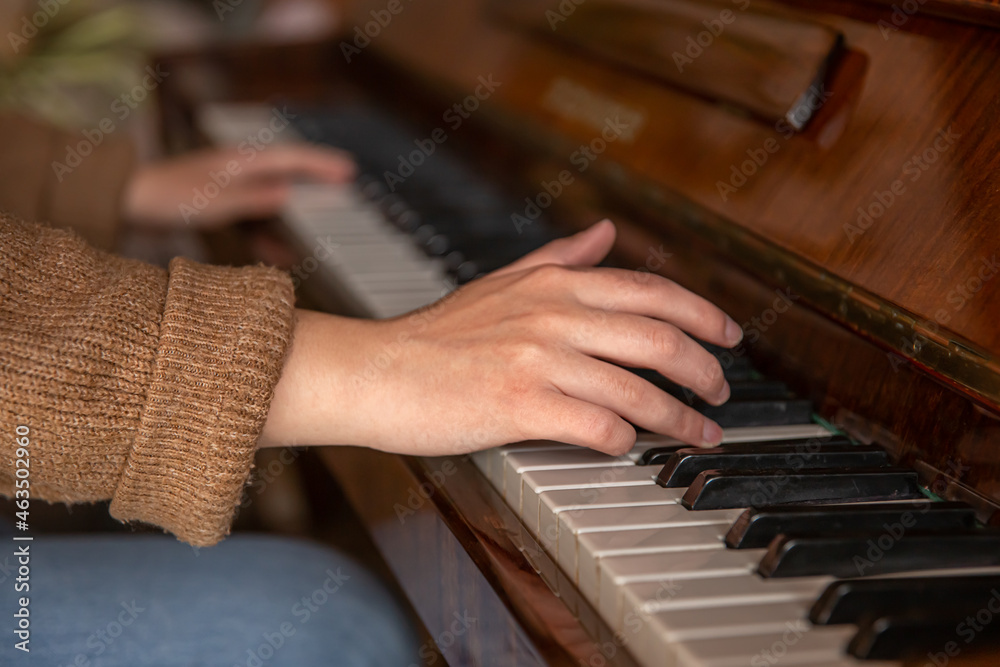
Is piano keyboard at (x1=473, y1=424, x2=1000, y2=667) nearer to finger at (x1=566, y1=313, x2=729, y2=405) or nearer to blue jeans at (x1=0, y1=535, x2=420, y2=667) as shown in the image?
finger at (x1=566, y1=313, x2=729, y2=405)

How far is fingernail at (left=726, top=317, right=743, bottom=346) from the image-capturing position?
86 centimetres

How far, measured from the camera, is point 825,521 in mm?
681

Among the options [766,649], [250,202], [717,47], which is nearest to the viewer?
[766,649]

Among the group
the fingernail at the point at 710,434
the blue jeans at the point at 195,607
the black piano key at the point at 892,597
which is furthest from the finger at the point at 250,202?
the black piano key at the point at 892,597

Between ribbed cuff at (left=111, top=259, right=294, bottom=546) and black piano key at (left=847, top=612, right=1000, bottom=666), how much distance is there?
1.65 ft

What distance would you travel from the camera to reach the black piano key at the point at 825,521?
67 centimetres

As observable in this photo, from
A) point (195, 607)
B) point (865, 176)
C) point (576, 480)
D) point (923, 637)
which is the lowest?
point (195, 607)

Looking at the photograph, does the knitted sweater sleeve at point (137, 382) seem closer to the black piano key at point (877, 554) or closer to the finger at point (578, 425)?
the finger at point (578, 425)

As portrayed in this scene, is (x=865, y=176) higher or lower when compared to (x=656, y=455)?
higher

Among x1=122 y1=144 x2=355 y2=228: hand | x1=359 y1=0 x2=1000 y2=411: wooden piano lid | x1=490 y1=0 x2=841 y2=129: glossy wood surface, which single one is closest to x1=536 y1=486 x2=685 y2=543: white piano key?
x1=359 y1=0 x2=1000 y2=411: wooden piano lid

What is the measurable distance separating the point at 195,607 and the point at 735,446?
A: 1.82 ft

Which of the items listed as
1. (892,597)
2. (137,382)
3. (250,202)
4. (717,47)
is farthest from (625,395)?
(250,202)

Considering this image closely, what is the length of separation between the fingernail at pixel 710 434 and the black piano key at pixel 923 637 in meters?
0.26

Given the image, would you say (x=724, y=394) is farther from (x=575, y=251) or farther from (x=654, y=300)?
(x=575, y=251)
